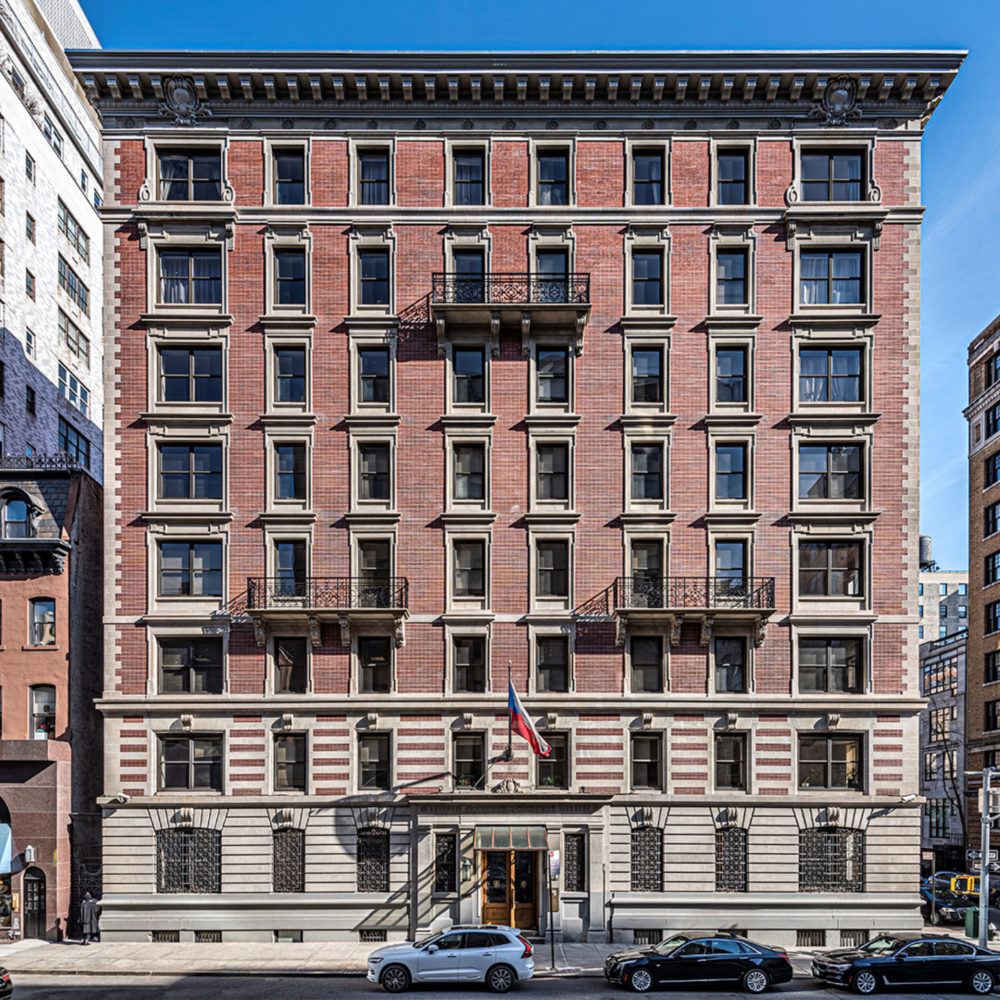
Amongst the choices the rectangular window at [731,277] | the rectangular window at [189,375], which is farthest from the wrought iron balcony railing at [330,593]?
the rectangular window at [731,277]

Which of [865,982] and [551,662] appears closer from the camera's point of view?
[865,982]

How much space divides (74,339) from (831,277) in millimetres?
41321

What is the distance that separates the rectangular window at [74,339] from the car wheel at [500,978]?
138 feet

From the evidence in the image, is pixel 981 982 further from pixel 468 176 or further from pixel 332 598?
pixel 468 176

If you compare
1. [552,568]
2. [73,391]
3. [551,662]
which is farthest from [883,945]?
[73,391]

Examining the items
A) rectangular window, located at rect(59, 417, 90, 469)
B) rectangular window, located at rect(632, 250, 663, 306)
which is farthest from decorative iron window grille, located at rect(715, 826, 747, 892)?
rectangular window, located at rect(59, 417, 90, 469)

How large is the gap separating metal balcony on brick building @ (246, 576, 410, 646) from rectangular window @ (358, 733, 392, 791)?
3254 millimetres

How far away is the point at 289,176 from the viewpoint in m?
32.7

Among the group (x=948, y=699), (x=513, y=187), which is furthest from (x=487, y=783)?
(x=948, y=699)

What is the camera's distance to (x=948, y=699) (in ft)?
237

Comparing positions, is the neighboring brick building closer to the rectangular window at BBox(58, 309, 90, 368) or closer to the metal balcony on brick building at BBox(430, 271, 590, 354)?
the metal balcony on brick building at BBox(430, 271, 590, 354)

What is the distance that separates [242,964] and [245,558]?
484 inches

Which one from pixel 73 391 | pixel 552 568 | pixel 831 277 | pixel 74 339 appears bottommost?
pixel 552 568

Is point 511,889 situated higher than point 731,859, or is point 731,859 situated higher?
point 731,859
